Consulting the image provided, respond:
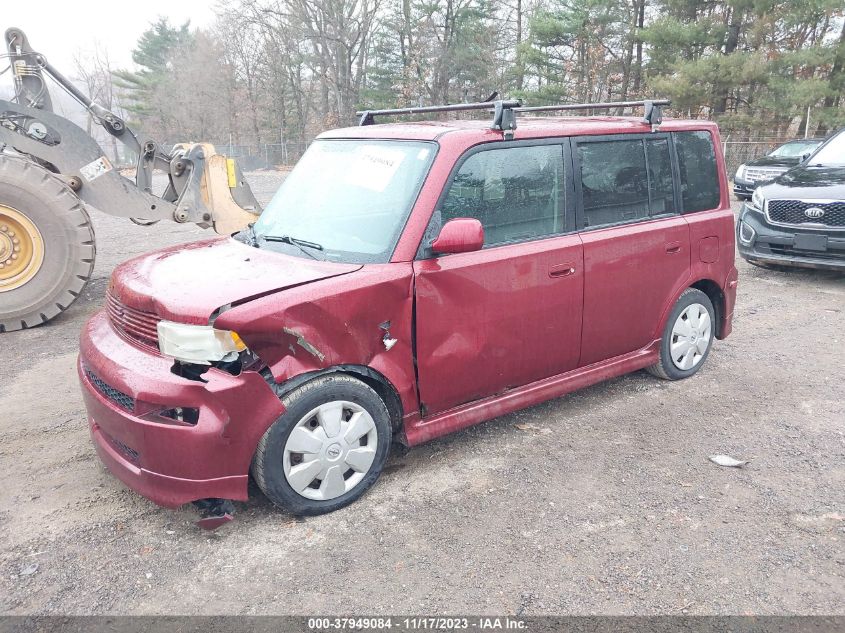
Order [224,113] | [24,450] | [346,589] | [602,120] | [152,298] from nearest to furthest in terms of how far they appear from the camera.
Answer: [346,589] < [152,298] < [24,450] < [602,120] < [224,113]

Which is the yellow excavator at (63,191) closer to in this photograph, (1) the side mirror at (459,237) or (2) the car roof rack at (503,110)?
(2) the car roof rack at (503,110)

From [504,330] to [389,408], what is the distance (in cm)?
80

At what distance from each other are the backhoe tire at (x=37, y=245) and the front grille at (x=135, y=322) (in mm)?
3646

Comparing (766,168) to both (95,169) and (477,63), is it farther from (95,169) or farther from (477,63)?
(477,63)

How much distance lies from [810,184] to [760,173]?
27.7 ft

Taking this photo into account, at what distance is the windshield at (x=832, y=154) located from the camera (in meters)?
8.50

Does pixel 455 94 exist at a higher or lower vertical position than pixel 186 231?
higher

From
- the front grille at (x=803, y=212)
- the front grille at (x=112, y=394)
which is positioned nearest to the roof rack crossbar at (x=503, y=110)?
the front grille at (x=112, y=394)

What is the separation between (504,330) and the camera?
3.76 meters

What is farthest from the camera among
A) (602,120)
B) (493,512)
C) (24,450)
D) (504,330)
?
(602,120)

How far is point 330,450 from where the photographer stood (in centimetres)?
322

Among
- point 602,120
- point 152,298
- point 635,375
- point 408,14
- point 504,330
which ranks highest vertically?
point 408,14

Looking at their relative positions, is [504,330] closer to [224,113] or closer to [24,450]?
[24,450]

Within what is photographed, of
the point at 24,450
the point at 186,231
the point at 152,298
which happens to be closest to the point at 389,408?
the point at 152,298
